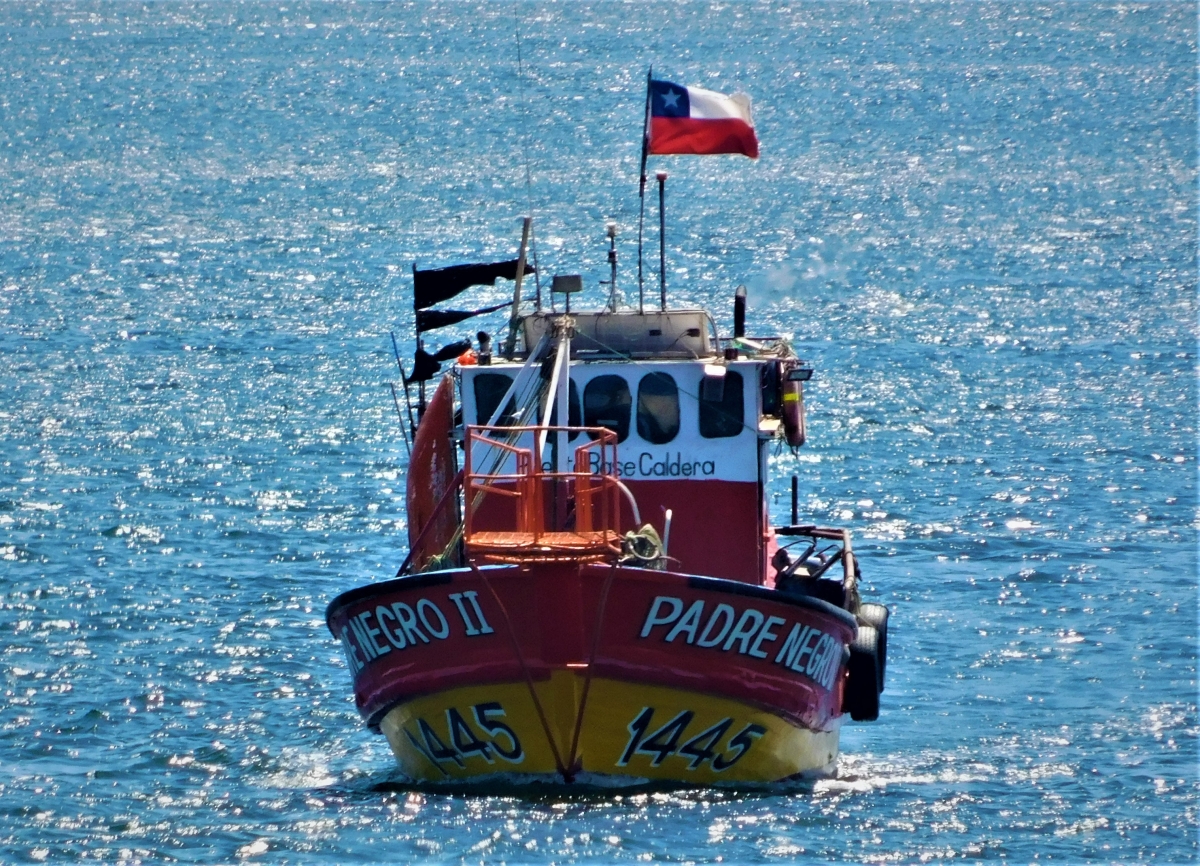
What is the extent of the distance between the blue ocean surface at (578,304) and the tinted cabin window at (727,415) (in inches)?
139

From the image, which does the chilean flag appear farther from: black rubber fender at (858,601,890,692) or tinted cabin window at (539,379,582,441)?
black rubber fender at (858,601,890,692)

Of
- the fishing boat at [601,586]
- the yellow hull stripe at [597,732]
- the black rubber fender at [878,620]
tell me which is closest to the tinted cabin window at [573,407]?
the fishing boat at [601,586]

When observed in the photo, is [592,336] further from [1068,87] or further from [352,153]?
[1068,87]

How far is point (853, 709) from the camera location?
886 inches

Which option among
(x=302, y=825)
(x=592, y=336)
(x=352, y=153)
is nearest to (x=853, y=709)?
(x=592, y=336)

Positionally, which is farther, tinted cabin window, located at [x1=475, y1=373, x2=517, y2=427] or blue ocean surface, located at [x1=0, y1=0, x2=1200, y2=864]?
tinted cabin window, located at [x1=475, y1=373, x2=517, y2=427]

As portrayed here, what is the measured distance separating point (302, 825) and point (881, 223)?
4823 cm

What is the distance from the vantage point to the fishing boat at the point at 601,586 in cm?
1767

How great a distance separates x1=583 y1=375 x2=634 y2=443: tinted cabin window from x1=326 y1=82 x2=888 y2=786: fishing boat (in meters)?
0.01

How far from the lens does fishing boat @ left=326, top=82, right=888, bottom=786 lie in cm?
1767

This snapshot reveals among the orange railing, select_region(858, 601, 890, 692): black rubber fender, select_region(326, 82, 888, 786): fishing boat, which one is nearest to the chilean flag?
select_region(326, 82, 888, 786): fishing boat

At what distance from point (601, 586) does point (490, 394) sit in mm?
3941

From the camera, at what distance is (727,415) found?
68.5 ft

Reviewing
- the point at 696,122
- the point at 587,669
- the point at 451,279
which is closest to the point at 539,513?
the point at 587,669
